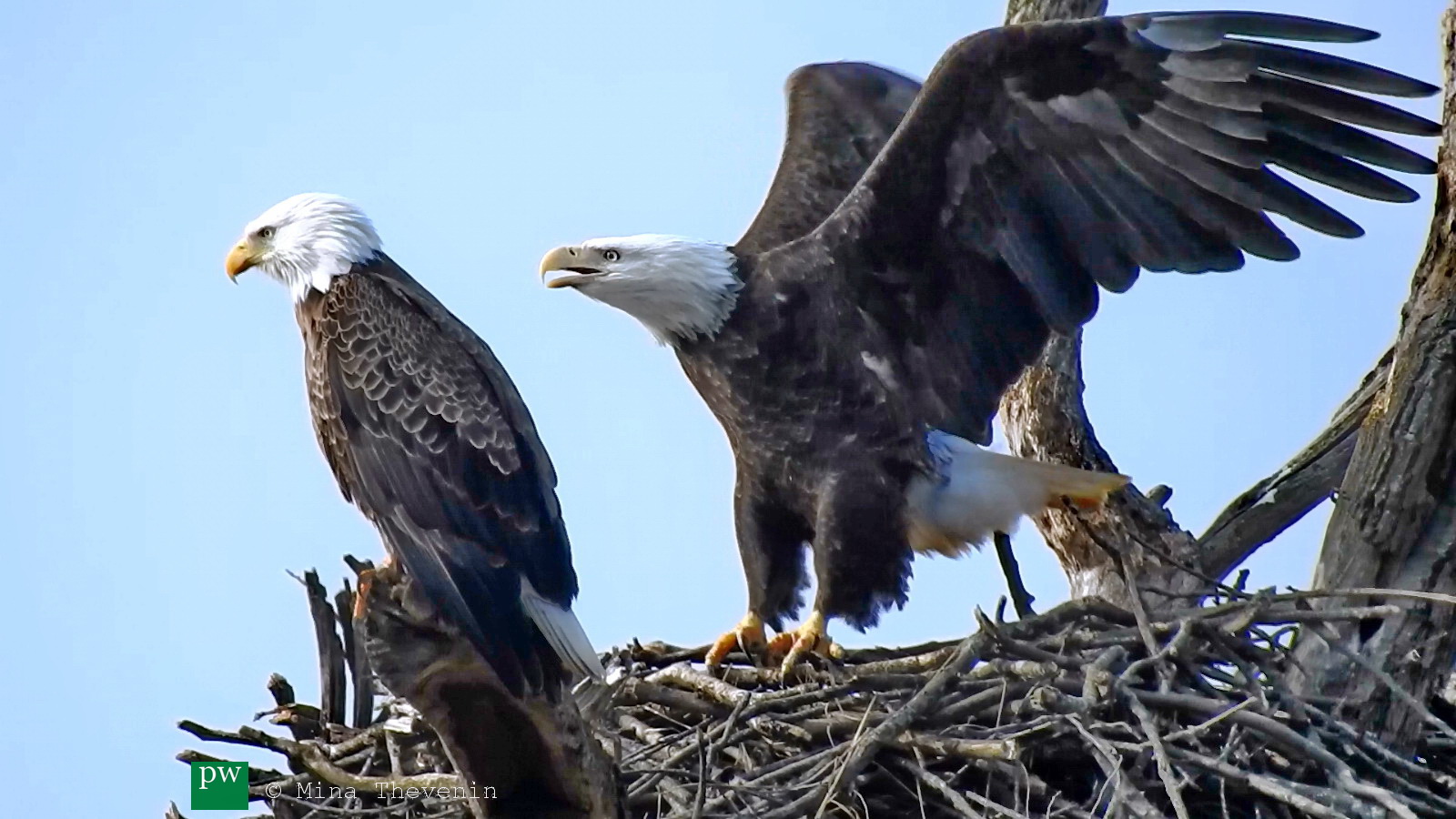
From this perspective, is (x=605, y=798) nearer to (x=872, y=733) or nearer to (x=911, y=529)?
(x=872, y=733)

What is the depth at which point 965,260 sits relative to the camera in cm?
554

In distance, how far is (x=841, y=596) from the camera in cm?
543

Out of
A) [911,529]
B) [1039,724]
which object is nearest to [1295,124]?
[911,529]

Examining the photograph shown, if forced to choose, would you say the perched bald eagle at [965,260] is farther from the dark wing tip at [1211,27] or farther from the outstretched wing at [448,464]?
the outstretched wing at [448,464]

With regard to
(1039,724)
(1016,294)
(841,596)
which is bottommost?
(1039,724)

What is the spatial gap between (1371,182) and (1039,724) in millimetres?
2013

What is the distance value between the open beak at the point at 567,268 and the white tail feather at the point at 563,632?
1.63 m

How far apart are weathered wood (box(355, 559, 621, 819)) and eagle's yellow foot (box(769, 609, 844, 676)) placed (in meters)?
1.31

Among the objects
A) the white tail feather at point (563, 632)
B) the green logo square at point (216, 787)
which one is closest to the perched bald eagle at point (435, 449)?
the white tail feather at point (563, 632)

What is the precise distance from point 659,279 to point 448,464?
146 cm

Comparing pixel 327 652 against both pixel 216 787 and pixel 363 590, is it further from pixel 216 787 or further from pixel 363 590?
pixel 363 590

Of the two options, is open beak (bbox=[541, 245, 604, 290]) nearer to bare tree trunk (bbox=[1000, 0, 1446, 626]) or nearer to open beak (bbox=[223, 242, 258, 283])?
open beak (bbox=[223, 242, 258, 283])

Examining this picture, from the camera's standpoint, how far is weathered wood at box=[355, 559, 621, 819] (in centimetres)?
369

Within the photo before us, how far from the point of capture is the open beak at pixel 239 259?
16.7ft
